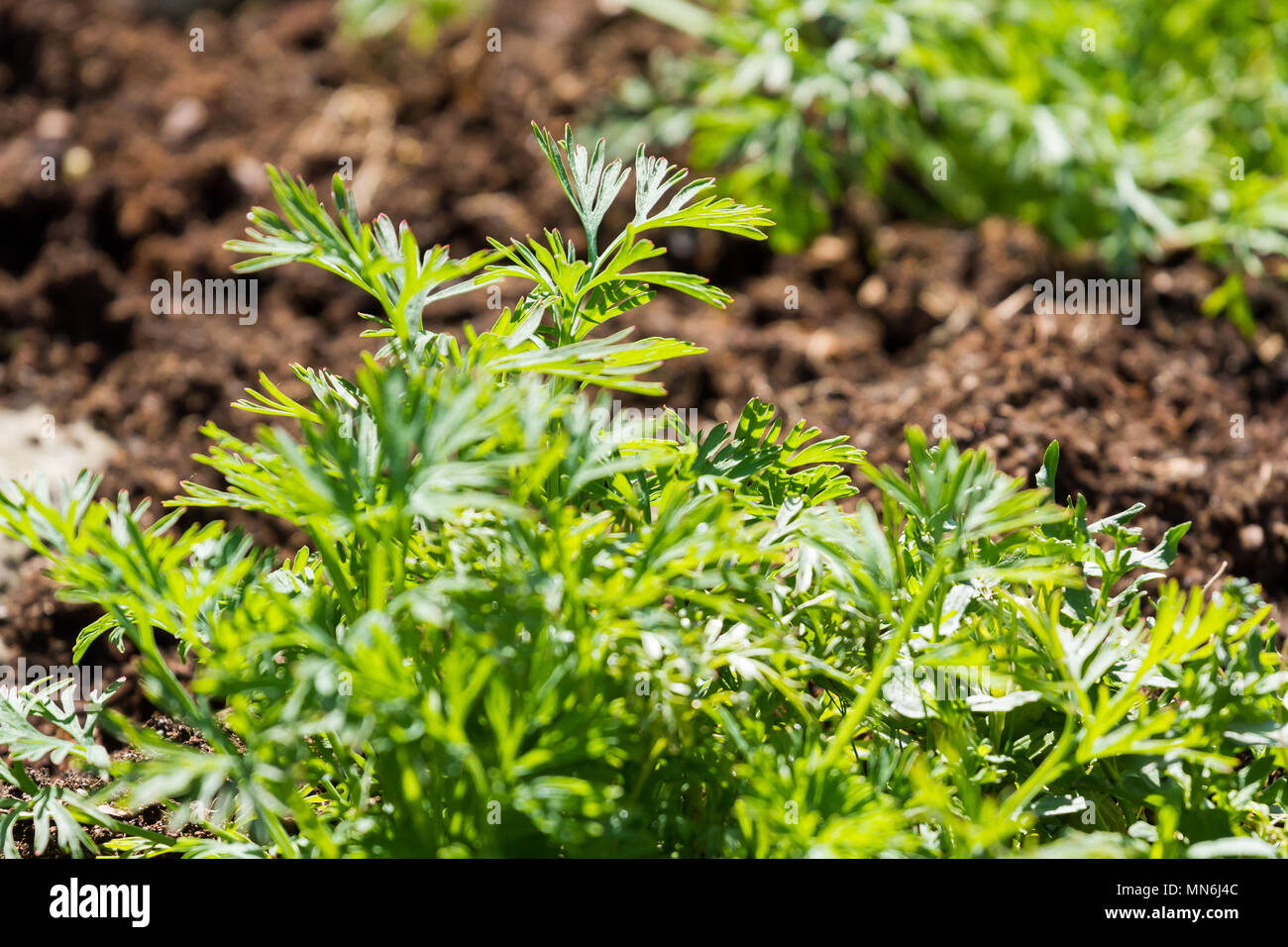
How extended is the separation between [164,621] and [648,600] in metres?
0.67

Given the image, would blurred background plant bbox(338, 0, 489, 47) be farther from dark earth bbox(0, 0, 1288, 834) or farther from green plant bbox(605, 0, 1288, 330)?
green plant bbox(605, 0, 1288, 330)

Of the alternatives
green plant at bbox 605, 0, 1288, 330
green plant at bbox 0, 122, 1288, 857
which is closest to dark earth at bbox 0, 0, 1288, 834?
green plant at bbox 605, 0, 1288, 330

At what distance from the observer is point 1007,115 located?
3254 millimetres

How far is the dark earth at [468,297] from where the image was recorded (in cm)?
259

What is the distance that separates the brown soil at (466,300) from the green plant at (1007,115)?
19 cm

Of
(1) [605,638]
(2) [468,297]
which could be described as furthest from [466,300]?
(1) [605,638]

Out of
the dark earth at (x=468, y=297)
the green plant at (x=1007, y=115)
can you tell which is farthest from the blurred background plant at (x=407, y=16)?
the green plant at (x=1007, y=115)

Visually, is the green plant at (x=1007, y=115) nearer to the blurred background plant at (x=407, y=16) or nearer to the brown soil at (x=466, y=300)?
the brown soil at (x=466, y=300)

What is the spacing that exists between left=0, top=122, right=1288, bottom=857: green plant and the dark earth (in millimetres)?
906

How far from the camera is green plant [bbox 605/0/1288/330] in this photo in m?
3.16

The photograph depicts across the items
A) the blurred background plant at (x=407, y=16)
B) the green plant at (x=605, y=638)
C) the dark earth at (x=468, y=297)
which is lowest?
the green plant at (x=605, y=638)

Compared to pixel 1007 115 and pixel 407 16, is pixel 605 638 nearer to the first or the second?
pixel 1007 115

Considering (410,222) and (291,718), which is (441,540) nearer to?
(291,718)
